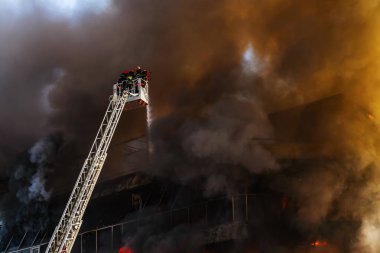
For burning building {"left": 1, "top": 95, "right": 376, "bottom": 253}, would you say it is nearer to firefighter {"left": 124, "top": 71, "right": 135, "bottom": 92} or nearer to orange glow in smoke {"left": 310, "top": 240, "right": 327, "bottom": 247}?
orange glow in smoke {"left": 310, "top": 240, "right": 327, "bottom": 247}

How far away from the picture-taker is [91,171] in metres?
23.3

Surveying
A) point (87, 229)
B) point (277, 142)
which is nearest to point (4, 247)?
point (87, 229)

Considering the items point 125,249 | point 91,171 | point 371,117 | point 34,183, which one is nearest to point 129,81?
point 91,171

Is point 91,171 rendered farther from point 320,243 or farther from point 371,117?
point 371,117

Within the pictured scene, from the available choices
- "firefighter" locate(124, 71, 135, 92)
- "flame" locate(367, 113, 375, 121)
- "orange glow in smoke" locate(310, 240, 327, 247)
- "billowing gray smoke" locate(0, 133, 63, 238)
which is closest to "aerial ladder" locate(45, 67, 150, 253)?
"firefighter" locate(124, 71, 135, 92)

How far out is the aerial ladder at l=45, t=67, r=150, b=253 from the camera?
22625 mm

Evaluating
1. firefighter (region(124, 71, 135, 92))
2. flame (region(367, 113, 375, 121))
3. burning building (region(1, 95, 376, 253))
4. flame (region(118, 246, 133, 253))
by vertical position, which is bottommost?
flame (region(118, 246, 133, 253))

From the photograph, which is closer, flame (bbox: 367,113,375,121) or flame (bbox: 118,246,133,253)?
flame (bbox: 367,113,375,121)

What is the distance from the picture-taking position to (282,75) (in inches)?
1037

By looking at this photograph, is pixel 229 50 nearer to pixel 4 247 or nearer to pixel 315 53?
pixel 315 53

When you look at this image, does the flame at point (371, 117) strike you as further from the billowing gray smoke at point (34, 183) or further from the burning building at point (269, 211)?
the billowing gray smoke at point (34, 183)

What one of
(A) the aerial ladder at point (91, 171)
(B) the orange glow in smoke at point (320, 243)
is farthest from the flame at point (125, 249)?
(B) the orange glow in smoke at point (320, 243)

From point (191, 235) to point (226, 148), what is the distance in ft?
12.8

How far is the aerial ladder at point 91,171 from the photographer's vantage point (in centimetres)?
2262
